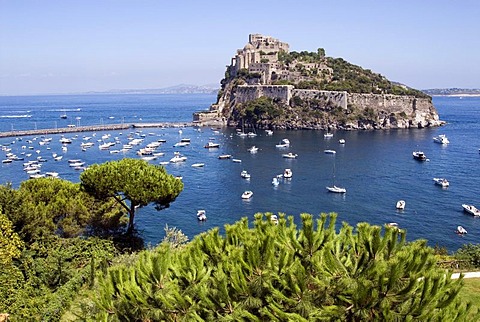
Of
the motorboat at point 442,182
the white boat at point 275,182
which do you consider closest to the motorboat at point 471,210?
the motorboat at point 442,182

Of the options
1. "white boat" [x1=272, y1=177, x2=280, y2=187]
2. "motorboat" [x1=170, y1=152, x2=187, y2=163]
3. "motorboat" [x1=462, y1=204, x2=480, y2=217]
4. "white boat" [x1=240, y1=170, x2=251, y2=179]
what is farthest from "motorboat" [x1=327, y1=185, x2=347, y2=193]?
"motorboat" [x1=170, y1=152, x2=187, y2=163]

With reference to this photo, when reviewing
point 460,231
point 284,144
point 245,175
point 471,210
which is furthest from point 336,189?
point 284,144

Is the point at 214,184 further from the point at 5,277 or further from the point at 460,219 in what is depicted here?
the point at 5,277

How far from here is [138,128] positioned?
95.1 metres

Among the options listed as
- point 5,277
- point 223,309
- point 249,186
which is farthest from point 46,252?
point 249,186

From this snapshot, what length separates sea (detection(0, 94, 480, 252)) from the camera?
3406 centimetres

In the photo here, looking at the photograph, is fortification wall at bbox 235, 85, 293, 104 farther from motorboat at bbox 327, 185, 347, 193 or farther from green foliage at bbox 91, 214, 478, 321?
green foliage at bbox 91, 214, 478, 321

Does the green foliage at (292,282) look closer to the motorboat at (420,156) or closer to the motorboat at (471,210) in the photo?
the motorboat at (471,210)

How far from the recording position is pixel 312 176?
48656 mm

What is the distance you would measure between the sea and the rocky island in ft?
21.2

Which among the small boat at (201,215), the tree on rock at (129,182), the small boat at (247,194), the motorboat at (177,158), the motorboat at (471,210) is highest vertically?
the tree on rock at (129,182)

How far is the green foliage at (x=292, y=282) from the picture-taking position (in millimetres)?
6848

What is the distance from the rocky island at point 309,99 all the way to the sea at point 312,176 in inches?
254

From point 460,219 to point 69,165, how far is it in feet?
143
